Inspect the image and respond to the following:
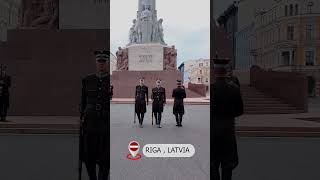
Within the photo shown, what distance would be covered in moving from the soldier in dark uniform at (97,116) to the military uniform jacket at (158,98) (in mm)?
294

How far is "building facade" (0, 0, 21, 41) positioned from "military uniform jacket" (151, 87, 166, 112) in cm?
875

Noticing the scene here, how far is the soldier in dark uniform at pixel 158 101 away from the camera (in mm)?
2418

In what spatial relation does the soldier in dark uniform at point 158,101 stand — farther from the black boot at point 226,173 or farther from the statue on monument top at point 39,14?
the statue on monument top at point 39,14

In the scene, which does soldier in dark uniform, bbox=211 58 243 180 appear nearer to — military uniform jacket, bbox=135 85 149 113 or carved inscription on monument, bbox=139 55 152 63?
military uniform jacket, bbox=135 85 149 113

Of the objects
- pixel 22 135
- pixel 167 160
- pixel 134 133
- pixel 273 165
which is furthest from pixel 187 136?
pixel 22 135

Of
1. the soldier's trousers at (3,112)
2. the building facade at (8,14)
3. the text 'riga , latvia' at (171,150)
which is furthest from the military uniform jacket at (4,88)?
→ the text 'riga , latvia' at (171,150)

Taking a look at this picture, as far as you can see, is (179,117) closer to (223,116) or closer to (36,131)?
(223,116)

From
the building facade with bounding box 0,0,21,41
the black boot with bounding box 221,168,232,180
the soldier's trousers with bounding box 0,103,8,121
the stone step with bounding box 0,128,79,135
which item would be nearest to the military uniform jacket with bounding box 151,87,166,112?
the black boot with bounding box 221,168,232,180

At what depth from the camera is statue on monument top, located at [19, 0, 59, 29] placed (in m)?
10.6

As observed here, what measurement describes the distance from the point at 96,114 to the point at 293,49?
15.0m

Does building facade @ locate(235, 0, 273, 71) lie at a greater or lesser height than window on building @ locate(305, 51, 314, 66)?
greater

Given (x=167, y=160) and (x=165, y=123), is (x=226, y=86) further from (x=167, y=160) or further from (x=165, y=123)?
(x=167, y=160)

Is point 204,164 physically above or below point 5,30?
below

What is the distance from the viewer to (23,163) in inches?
189
